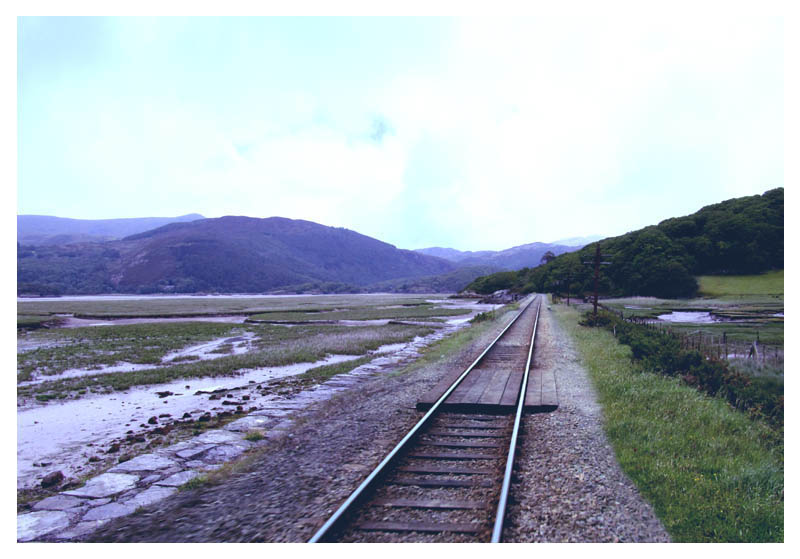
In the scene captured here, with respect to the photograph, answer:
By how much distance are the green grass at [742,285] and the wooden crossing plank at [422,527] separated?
243ft

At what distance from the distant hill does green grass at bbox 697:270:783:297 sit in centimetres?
149

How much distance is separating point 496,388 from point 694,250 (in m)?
89.3

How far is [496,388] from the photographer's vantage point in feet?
35.6

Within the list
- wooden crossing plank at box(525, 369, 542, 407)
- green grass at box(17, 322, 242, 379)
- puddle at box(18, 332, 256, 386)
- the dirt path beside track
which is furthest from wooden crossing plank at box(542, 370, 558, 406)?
green grass at box(17, 322, 242, 379)

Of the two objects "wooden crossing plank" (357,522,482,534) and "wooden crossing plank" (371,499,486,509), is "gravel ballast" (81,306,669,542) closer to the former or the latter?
"wooden crossing plank" (357,522,482,534)

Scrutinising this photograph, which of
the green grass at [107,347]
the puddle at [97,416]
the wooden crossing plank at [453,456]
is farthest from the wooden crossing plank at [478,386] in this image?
the green grass at [107,347]

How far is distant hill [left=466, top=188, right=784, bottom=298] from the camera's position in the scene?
69875 mm

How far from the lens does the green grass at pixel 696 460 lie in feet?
15.5
